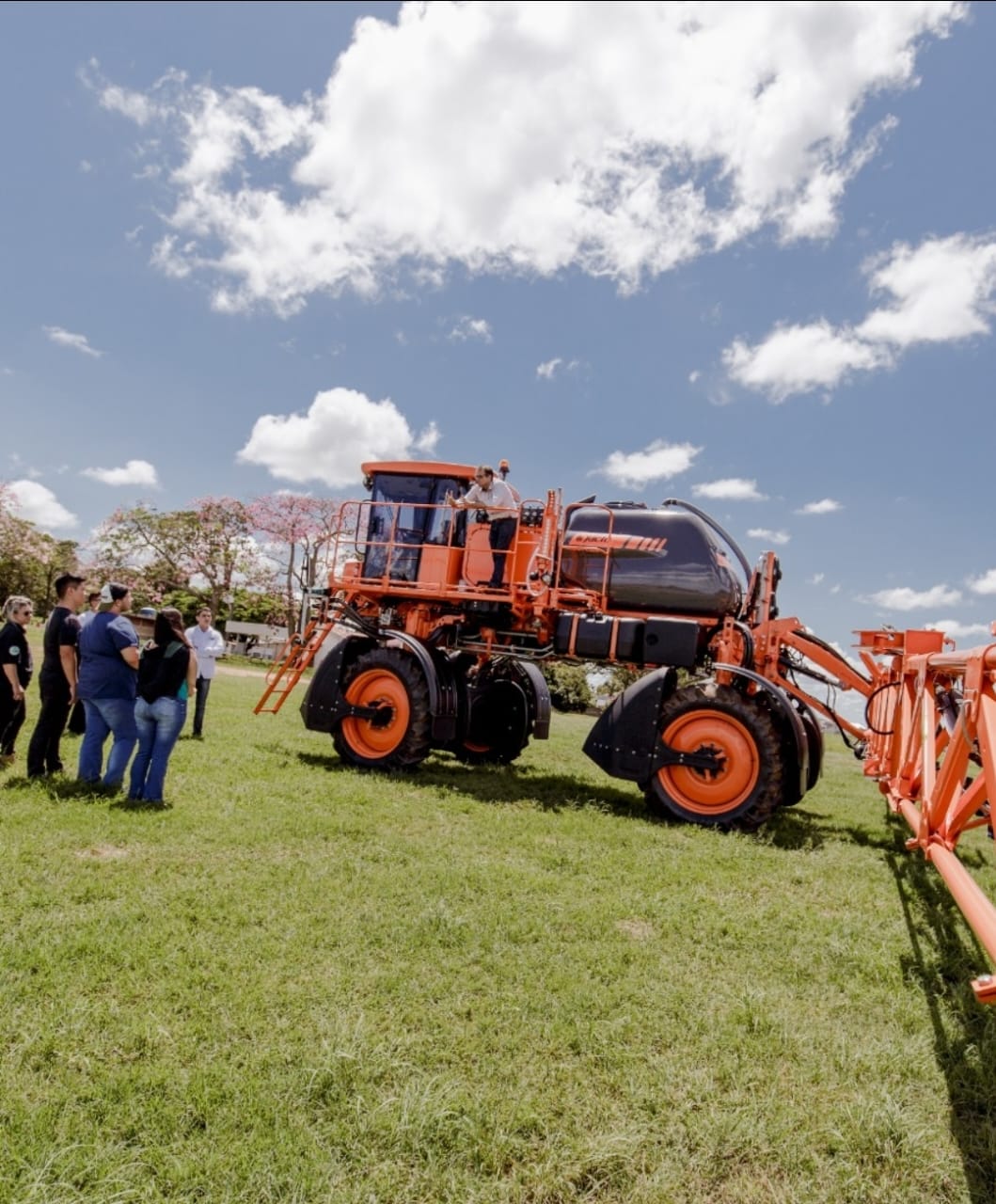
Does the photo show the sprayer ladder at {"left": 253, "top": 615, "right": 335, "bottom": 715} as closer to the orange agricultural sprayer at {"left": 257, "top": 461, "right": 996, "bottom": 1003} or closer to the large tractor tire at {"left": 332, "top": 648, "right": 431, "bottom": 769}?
the orange agricultural sprayer at {"left": 257, "top": 461, "right": 996, "bottom": 1003}

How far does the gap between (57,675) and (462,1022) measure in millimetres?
5959

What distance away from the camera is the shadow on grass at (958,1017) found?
109 inches

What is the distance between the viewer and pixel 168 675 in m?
6.79

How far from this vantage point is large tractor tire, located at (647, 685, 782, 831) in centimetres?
759

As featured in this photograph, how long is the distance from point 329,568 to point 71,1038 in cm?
748

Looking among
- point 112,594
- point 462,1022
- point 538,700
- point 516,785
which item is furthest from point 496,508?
point 462,1022

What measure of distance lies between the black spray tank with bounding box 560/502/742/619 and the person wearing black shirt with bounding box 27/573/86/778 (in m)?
5.46

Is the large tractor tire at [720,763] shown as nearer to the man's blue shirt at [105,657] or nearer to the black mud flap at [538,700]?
the black mud flap at [538,700]

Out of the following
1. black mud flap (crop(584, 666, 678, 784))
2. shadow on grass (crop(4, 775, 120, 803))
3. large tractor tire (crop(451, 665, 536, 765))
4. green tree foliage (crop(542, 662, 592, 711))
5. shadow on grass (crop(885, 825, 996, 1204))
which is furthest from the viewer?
green tree foliage (crop(542, 662, 592, 711))

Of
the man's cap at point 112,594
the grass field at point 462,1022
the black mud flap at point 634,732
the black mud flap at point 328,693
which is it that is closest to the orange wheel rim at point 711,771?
the black mud flap at point 634,732

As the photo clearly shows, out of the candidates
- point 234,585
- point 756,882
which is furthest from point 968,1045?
point 234,585

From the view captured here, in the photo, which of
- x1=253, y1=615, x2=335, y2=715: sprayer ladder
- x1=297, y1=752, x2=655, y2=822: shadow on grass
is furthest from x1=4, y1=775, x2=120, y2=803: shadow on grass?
x1=253, y1=615, x2=335, y2=715: sprayer ladder

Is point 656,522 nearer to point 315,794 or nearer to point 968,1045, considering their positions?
point 315,794

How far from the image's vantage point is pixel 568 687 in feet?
82.4
